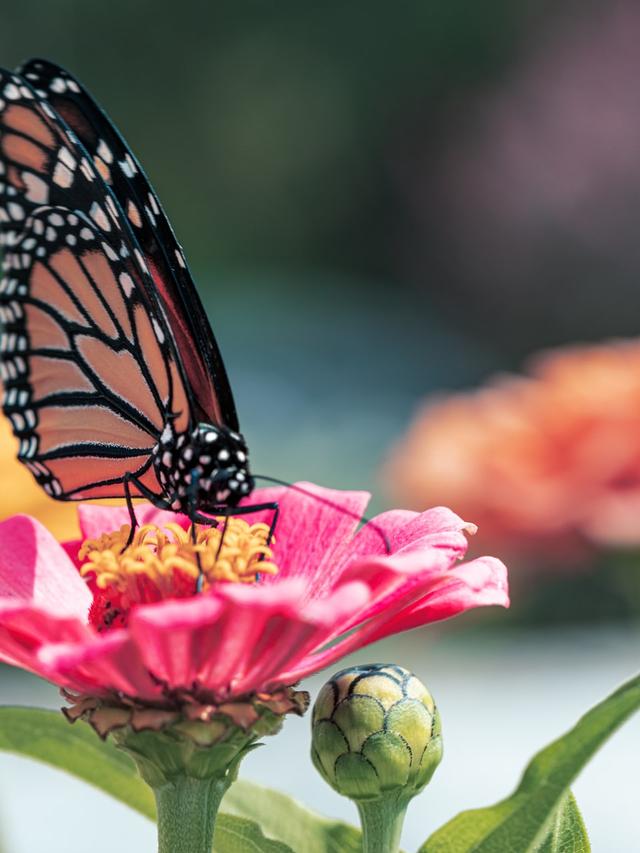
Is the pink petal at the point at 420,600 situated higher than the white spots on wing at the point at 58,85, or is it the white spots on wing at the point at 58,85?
the white spots on wing at the point at 58,85

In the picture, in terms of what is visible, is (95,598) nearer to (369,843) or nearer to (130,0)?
(369,843)

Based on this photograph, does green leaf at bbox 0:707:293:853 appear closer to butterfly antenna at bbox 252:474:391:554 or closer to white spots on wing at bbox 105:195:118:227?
butterfly antenna at bbox 252:474:391:554

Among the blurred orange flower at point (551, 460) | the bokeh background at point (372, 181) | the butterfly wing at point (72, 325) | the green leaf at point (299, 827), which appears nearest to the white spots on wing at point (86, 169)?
the butterfly wing at point (72, 325)

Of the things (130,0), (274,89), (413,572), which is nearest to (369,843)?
(413,572)

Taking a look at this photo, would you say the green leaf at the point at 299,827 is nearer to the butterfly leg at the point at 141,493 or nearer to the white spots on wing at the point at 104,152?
the butterfly leg at the point at 141,493

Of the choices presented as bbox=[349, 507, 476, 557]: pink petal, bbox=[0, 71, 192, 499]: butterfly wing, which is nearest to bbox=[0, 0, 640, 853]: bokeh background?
bbox=[0, 71, 192, 499]: butterfly wing

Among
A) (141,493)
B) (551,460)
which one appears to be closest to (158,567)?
(141,493)

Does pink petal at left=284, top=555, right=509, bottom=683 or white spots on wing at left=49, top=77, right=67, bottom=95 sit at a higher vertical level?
white spots on wing at left=49, top=77, right=67, bottom=95
